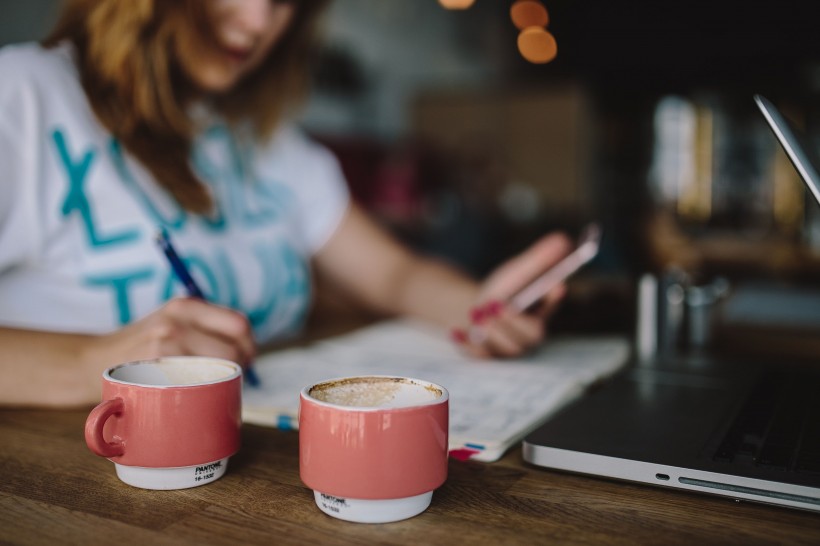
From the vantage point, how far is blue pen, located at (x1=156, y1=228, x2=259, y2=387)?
2.16 feet

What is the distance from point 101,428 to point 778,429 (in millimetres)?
532

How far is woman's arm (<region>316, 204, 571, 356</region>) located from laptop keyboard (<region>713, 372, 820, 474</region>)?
1.05 feet

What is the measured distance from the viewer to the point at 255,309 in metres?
1.11

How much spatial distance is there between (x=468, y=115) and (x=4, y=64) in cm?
498

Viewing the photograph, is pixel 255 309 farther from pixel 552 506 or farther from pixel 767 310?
pixel 767 310

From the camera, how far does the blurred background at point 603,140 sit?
1.79 metres

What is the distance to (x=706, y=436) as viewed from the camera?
57 cm

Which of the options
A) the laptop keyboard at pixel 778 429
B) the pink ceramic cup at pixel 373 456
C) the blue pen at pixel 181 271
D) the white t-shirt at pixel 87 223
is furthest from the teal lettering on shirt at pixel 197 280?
the laptop keyboard at pixel 778 429

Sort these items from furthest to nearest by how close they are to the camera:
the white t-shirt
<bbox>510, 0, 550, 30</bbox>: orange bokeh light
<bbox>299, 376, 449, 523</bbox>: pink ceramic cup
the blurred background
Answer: <bbox>510, 0, 550, 30</bbox>: orange bokeh light → the blurred background → the white t-shirt → <bbox>299, 376, 449, 523</bbox>: pink ceramic cup

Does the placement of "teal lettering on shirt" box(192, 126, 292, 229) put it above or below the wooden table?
above

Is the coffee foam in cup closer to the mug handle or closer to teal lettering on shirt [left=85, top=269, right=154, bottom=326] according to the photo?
the mug handle

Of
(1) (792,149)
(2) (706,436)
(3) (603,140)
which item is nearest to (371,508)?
(2) (706,436)

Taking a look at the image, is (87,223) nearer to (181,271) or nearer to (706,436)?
(181,271)

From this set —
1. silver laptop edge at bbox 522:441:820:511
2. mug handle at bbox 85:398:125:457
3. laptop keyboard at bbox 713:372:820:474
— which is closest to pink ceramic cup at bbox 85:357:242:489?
mug handle at bbox 85:398:125:457
